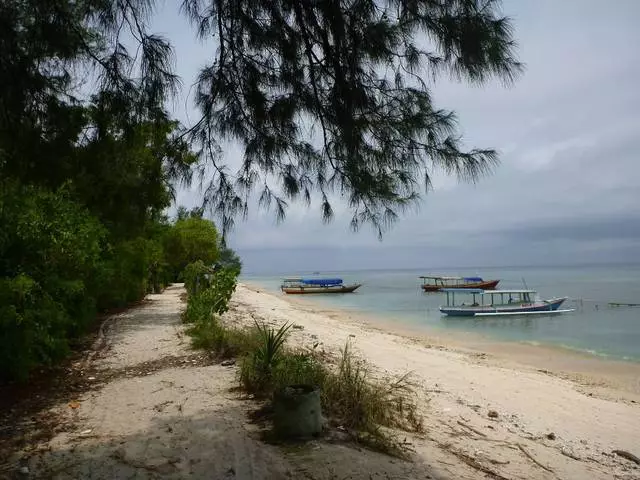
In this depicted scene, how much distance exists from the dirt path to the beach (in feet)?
3.45

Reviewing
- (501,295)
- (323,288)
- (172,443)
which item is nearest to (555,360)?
(172,443)

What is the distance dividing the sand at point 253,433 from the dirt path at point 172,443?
0.04 ft

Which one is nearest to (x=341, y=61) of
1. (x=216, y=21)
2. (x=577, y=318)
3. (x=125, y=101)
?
(x=216, y=21)

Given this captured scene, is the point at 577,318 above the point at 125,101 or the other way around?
the other way around

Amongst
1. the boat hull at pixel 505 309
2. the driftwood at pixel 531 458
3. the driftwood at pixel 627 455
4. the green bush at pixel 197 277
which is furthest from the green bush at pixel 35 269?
the boat hull at pixel 505 309

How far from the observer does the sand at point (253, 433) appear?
3.89 m

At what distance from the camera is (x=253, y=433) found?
4531mm

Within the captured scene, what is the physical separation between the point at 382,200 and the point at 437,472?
88.7 inches

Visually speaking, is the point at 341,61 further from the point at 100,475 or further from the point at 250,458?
the point at 100,475

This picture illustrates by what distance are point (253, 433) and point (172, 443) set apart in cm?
71

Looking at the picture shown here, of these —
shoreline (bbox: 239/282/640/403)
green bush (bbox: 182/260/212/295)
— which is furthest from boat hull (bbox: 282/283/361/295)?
green bush (bbox: 182/260/212/295)

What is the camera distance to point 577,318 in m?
27.3

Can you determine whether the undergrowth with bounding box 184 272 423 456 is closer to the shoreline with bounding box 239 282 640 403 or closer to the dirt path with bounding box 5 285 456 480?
the dirt path with bounding box 5 285 456 480

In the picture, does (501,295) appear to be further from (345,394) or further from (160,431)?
(160,431)
